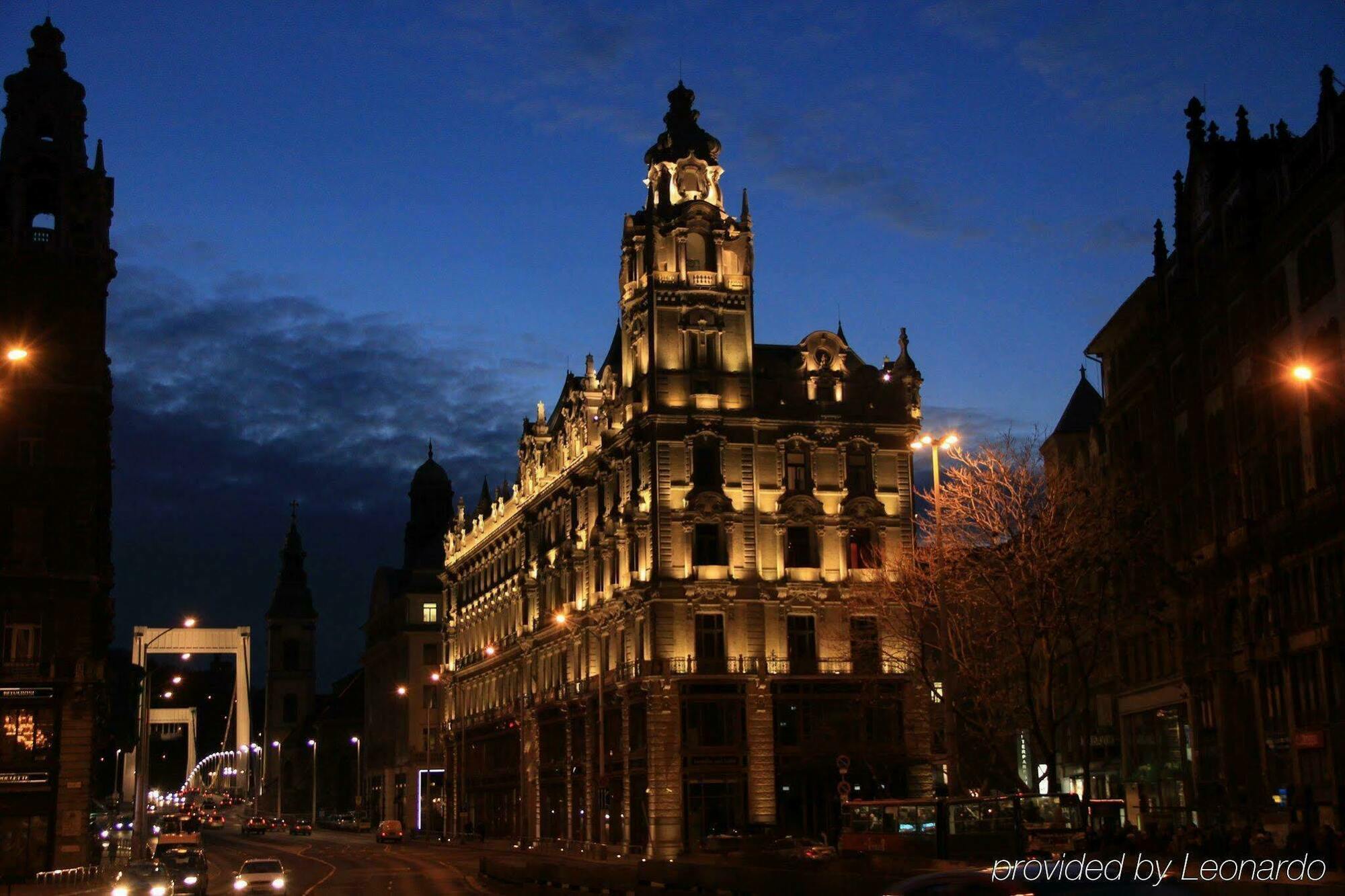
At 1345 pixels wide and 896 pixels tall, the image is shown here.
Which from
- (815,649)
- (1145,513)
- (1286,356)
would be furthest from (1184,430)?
(815,649)

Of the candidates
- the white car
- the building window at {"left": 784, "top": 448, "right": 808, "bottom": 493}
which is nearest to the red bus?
the white car

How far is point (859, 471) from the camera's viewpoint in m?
80.8

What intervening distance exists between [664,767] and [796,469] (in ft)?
54.7

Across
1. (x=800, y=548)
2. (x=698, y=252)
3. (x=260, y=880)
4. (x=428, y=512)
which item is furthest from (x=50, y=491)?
(x=428, y=512)

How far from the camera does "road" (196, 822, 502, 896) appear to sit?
50.3 m

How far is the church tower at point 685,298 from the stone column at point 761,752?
1453 centimetres

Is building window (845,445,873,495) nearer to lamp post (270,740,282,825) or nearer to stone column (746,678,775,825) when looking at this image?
stone column (746,678,775,825)

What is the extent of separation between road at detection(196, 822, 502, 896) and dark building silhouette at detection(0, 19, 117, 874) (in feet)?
24.9

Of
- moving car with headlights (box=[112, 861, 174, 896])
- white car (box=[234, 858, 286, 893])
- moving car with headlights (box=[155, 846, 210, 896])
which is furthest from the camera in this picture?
moving car with headlights (box=[155, 846, 210, 896])

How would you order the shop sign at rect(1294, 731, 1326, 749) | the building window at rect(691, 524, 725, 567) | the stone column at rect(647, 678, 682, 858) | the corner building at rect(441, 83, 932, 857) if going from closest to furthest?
1. the shop sign at rect(1294, 731, 1326, 749)
2. the stone column at rect(647, 678, 682, 858)
3. the corner building at rect(441, 83, 932, 857)
4. the building window at rect(691, 524, 725, 567)

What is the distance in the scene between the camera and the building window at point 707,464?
77562mm

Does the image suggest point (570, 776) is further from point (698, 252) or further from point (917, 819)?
point (917, 819)

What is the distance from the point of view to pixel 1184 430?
183 feet

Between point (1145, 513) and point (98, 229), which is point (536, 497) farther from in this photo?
point (1145, 513)
